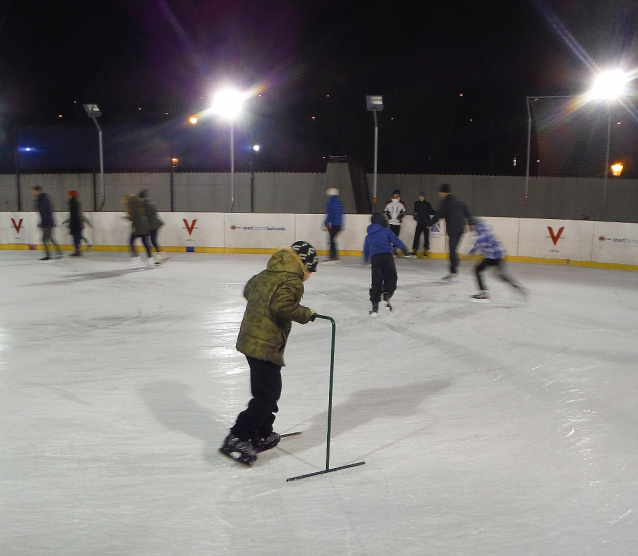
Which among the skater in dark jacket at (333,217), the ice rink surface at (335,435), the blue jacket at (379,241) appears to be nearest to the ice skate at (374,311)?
the ice rink surface at (335,435)

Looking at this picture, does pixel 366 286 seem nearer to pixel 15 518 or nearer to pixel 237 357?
pixel 237 357

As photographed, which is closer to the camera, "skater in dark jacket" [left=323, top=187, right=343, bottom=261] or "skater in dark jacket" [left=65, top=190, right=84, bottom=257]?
"skater in dark jacket" [left=323, top=187, right=343, bottom=261]

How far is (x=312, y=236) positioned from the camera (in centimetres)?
1451

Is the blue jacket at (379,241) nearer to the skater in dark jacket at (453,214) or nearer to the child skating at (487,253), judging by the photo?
the child skating at (487,253)

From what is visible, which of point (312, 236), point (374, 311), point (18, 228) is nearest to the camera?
point (374, 311)

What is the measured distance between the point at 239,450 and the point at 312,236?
11.3 meters

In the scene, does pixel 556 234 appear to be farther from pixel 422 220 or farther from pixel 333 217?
pixel 333 217

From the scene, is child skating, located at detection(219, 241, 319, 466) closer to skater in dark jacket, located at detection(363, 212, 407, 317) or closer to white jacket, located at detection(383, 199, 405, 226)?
skater in dark jacket, located at detection(363, 212, 407, 317)

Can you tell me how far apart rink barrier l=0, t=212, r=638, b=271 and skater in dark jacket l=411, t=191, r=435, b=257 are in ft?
1.28

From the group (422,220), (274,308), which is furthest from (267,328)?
(422,220)

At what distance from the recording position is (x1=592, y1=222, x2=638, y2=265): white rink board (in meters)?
12.3

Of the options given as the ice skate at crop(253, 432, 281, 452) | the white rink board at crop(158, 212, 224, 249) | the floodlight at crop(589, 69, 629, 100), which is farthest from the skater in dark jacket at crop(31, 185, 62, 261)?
the floodlight at crop(589, 69, 629, 100)

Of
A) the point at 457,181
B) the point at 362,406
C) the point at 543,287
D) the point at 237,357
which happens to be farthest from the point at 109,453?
the point at 457,181

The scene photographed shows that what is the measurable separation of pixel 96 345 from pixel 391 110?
19.1 metres
